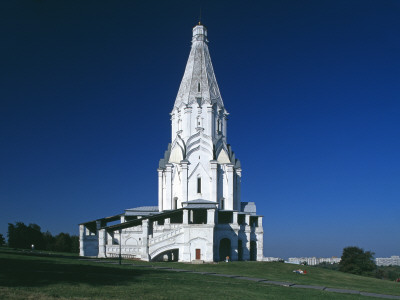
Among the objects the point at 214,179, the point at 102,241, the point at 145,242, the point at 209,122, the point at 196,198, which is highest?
the point at 209,122

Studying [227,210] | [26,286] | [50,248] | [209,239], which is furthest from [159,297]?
Answer: [50,248]

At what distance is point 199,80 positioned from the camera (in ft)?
184

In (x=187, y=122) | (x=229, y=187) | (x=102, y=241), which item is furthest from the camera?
(x=187, y=122)

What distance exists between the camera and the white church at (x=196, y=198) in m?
44.3

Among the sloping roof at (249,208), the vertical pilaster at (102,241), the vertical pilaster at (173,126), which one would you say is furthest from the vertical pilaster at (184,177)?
the vertical pilaster at (102,241)

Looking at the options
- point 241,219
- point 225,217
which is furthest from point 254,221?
point 225,217

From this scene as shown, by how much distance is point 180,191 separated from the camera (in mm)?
52938

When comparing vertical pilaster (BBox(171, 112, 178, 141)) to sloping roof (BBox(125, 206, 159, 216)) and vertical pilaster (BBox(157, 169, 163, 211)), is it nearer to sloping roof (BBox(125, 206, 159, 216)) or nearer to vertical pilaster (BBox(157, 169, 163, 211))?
vertical pilaster (BBox(157, 169, 163, 211))

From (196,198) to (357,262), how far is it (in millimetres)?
29110

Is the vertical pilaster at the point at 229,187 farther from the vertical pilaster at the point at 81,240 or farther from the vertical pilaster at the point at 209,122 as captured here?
the vertical pilaster at the point at 81,240

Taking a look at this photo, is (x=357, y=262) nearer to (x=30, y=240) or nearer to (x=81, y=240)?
(x=81, y=240)

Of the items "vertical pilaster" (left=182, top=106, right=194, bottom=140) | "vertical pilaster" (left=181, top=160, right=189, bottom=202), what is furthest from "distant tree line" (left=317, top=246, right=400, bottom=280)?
"vertical pilaster" (left=182, top=106, right=194, bottom=140)

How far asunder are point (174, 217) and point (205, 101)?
631 inches

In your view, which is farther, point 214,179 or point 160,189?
point 160,189
